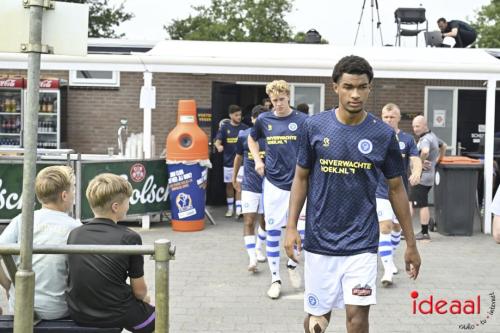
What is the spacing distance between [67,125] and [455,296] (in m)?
10.3

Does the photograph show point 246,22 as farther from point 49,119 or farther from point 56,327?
point 56,327

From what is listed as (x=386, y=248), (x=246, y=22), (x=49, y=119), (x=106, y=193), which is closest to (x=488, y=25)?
(x=246, y=22)

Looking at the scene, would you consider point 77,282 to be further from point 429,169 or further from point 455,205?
point 455,205

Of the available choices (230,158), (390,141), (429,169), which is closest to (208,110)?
(230,158)

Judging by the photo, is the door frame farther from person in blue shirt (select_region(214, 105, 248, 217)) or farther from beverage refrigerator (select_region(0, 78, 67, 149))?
beverage refrigerator (select_region(0, 78, 67, 149))

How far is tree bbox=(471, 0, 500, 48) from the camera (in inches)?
1315

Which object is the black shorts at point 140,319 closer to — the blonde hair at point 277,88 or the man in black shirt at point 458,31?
the blonde hair at point 277,88

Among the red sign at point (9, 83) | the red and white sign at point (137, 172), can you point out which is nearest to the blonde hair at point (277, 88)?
the red and white sign at point (137, 172)

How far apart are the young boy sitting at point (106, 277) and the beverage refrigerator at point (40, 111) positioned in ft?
35.5

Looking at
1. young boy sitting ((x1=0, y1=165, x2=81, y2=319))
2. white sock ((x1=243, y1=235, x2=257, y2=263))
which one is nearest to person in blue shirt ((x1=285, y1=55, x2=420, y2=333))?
young boy sitting ((x1=0, y1=165, x2=81, y2=319))

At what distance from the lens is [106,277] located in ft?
12.4

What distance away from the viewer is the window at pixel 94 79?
48.4 ft

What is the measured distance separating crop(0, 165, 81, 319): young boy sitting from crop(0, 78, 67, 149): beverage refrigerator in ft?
34.8

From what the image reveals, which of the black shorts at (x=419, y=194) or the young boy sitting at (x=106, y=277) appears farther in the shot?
the black shorts at (x=419, y=194)
